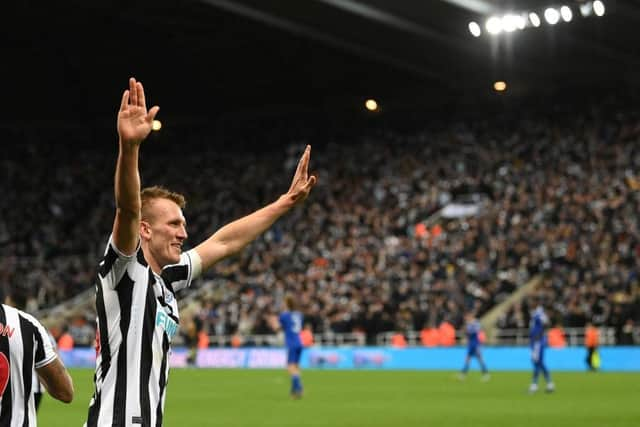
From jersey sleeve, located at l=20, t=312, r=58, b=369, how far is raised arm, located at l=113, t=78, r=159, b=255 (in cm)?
88

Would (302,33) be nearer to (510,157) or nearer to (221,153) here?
(510,157)

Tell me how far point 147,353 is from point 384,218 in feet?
133

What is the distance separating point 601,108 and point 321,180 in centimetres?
1269

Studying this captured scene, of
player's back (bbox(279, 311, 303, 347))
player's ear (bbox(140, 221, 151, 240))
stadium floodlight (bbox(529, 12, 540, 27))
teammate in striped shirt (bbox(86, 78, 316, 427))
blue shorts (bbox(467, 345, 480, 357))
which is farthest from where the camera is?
stadium floodlight (bbox(529, 12, 540, 27))

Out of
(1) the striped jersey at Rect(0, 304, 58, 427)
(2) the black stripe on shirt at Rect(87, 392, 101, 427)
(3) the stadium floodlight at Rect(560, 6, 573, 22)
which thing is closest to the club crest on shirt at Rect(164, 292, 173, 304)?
(2) the black stripe on shirt at Rect(87, 392, 101, 427)

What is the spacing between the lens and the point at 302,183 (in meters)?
6.63

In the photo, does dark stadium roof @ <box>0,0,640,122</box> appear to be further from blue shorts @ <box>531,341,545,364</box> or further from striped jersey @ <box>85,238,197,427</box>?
striped jersey @ <box>85,238,197,427</box>

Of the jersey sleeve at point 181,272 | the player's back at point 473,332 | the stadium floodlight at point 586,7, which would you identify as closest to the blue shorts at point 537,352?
the player's back at point 473,332

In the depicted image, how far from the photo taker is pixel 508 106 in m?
48.2

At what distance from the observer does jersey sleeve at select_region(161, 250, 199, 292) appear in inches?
236

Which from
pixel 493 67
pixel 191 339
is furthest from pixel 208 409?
pixel 493 67

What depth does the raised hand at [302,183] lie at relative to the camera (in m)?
6.54

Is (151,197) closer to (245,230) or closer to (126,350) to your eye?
(126,350)

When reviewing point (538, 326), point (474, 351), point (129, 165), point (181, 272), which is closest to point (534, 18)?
point (474, 351)
